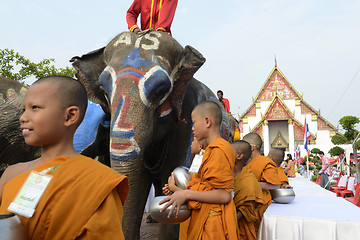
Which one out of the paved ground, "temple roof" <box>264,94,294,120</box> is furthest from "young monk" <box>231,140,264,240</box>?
"temple roof" <box>264,94,294,120</box>

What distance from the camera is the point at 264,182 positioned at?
Result: 3375mm

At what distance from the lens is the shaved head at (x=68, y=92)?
4.40 ft

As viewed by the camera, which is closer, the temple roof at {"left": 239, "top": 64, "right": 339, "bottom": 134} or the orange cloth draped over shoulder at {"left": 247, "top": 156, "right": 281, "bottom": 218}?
the orange cloth draped over shoulder at {"left": 247, "top": 156, "right": 281, "bottom": 218}

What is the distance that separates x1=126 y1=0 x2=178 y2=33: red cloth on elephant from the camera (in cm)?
361

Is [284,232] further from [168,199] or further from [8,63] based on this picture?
[8,63]

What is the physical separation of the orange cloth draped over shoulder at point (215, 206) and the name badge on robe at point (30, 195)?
3.76 feet

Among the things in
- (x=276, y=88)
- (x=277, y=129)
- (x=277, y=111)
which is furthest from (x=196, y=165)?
(x=277, y=129)

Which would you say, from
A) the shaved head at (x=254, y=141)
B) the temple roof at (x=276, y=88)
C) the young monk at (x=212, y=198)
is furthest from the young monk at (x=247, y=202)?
the temple roof at (x=276, y=88)

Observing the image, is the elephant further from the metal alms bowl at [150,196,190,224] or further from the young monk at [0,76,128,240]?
the young monk at [0,76,128,240]

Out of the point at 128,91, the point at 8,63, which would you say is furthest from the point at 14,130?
the point at 8,63

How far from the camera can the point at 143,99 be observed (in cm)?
273

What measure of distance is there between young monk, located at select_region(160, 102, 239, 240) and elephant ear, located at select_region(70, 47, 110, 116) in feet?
4.74

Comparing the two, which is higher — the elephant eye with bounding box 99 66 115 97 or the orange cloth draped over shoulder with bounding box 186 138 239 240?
the elephant eye with bounding box 99 66 115 97

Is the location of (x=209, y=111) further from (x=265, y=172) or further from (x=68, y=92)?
(x=265, y=172)
